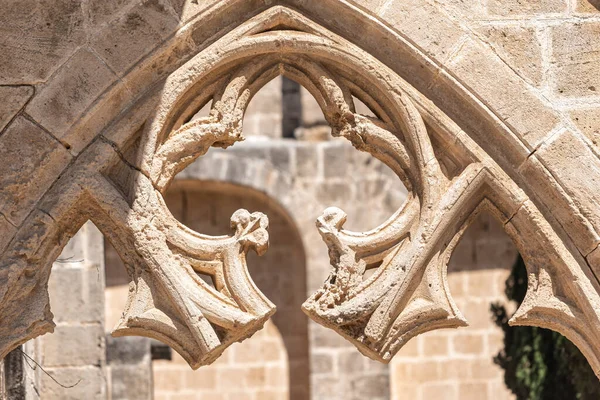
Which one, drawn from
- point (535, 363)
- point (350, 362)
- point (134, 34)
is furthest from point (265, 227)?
point (350, 362)

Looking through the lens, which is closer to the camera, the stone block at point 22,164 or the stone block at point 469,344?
the stone block at point 22,164

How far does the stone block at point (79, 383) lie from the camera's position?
6.52m

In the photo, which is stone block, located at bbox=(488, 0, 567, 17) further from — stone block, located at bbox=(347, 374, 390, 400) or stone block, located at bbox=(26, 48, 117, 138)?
stone block, located at bbox=(347, 374, 390, 400)

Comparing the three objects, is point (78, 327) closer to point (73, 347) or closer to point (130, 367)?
point (73, 347)

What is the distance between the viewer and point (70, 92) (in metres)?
4.45

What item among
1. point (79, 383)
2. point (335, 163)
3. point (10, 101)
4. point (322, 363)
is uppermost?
point (335, 163)

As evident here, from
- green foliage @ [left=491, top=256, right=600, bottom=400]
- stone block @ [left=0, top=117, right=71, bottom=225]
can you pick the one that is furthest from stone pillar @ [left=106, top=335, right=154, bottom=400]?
stone block @ [left=0, top=117, right=71, bottom=225]

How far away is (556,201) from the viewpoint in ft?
14.8

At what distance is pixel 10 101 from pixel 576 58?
76.2 inches

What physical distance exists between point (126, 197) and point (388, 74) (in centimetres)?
100

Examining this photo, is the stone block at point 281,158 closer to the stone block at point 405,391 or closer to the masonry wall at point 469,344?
the masonry wall at point 469,344

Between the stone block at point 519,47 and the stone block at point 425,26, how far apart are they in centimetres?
12

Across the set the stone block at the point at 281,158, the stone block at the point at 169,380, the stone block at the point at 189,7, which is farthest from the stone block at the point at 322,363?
the stone block at the point at 189,7

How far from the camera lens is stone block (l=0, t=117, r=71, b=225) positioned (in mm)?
4395
